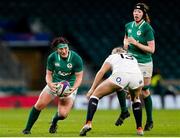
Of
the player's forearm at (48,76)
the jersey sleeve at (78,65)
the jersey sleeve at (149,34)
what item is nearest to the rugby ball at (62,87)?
the player's forearm at (48,76)

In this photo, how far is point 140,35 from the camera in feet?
51.1

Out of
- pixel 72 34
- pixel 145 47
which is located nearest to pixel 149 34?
pixel 145 47

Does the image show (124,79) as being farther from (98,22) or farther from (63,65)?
(98,22)

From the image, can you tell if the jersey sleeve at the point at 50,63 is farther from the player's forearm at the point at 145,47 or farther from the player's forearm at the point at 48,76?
the player's forearm at the point at 145,47

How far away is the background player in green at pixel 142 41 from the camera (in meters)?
15.3

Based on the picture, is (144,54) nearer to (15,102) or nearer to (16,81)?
(15,102)

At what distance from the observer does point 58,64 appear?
14961 millimetres

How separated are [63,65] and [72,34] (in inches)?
874

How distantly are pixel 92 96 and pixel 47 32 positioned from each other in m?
23.2

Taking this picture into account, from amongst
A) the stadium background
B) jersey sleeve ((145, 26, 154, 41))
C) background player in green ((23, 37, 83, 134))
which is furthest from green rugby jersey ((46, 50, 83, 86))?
the stadium background

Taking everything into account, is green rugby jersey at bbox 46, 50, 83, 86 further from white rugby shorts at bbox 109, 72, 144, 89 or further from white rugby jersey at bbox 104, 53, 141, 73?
white rugby shorts at bbox 109, 72, 144, 89

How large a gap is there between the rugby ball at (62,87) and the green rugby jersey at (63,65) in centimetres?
20

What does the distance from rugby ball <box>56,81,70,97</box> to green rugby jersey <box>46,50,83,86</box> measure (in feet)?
0.64

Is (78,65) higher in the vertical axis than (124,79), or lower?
higher
